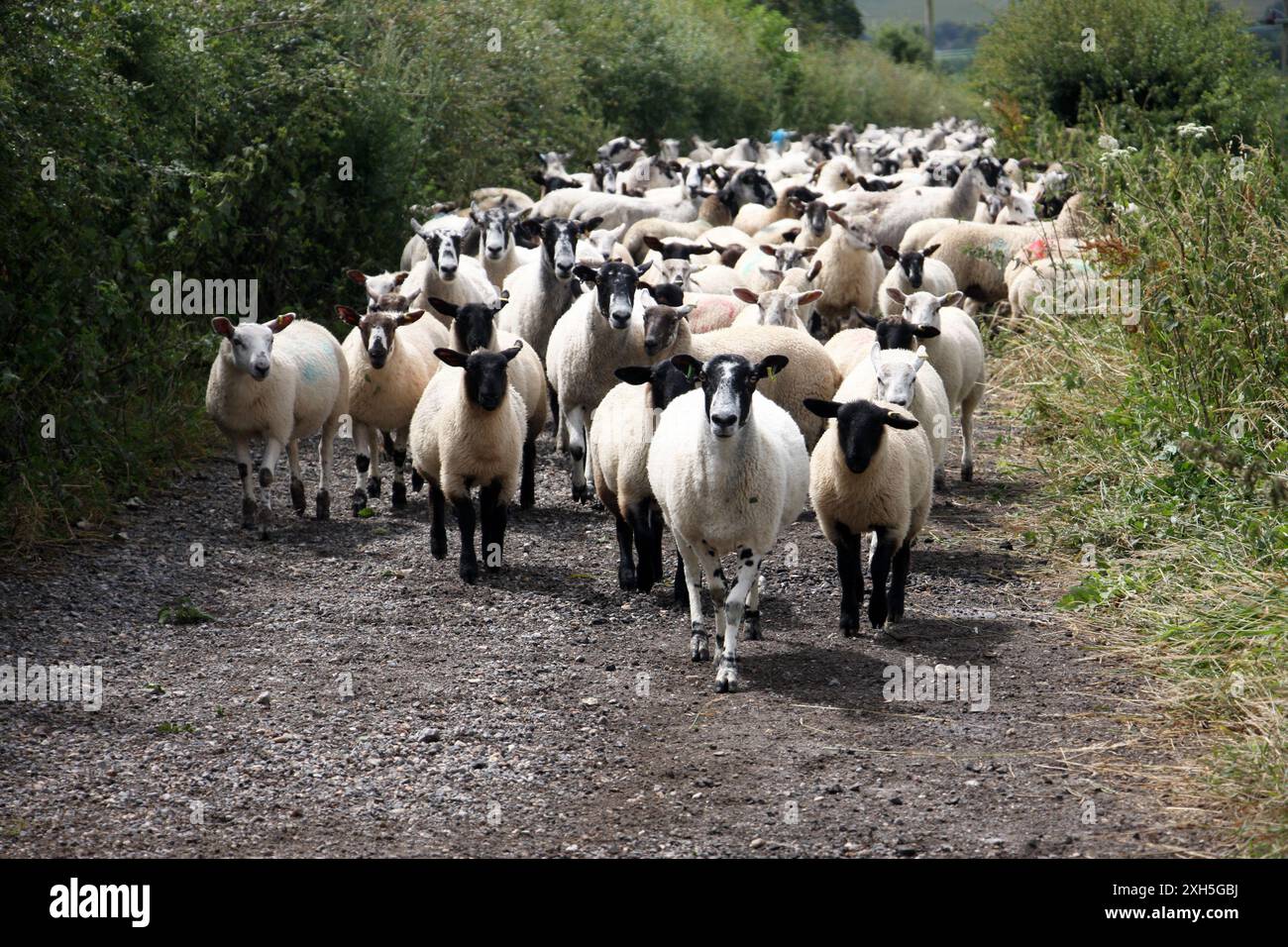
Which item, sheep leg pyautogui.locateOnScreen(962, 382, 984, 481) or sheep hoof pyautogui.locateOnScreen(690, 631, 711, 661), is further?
sheep leg pyautogui.locateOnScreen(962, 382, 984, 481)

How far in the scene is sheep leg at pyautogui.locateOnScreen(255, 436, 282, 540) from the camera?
9.62 metres

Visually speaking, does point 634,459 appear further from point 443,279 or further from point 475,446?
point 443,279

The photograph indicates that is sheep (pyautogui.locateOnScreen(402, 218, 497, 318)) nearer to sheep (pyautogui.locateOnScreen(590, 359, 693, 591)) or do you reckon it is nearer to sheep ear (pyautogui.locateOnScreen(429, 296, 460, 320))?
sheep ear (pyautogui.locateOnScreen(429, 296, 460, 320))

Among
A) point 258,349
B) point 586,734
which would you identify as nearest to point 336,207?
point 258,349

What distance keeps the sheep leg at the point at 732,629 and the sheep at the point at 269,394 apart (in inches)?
150

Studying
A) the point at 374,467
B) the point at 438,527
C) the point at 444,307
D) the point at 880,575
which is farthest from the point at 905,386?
the point at 374,467

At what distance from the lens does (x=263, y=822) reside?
17.6 ft

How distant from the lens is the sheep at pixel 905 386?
834cm

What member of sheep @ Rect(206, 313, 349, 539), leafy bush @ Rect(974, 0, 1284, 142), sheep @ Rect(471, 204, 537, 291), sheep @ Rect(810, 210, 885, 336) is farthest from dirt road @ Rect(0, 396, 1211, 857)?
leafy bush @ Rect(974, 0, 1284, 142)

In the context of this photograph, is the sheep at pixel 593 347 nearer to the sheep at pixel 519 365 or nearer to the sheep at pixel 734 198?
the sheep at pixel 519 365

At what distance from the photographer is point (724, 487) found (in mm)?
6957

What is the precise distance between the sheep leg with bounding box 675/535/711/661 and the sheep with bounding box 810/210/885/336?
6970 millimetres

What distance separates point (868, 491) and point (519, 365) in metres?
3.29

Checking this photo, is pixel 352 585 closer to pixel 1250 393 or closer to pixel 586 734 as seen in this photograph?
pixel 586 734
